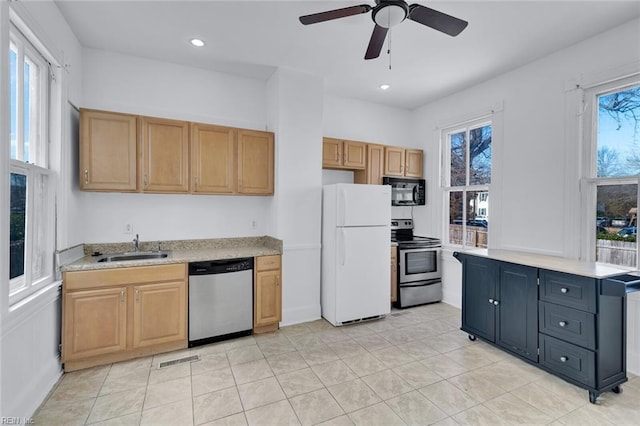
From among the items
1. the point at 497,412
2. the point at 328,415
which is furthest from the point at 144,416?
the point at 497,412

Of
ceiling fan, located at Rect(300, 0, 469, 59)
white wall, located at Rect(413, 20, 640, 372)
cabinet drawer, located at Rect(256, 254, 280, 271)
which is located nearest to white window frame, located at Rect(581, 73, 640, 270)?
white wall, located at Rect(413, 20, 640, 372)

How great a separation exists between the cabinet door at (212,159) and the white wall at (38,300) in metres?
1.09

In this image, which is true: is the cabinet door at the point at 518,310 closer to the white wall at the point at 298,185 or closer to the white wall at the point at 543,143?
the white wall at the point at 543,143

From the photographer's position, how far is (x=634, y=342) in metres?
2.64

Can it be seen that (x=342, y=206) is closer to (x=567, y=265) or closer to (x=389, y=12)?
(x=389, y=12)

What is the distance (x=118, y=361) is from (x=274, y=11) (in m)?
3.38

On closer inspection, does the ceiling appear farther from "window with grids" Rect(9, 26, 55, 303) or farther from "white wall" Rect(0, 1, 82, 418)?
"window with grids" Rect(9, 26, 55, 303)

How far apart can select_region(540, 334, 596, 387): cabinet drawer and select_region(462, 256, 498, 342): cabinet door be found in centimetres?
49

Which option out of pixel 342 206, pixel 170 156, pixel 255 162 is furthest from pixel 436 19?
pixel 170 156

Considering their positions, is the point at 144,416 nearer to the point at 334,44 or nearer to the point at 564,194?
the point at 334,44

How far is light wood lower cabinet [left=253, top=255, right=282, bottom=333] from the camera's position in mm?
3372

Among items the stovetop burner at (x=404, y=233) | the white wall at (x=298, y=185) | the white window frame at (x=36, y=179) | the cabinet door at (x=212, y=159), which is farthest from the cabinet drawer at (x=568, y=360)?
the white window frame at (x=36, y=179)

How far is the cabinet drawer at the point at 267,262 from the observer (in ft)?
11.1

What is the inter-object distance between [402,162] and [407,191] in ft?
1.51
